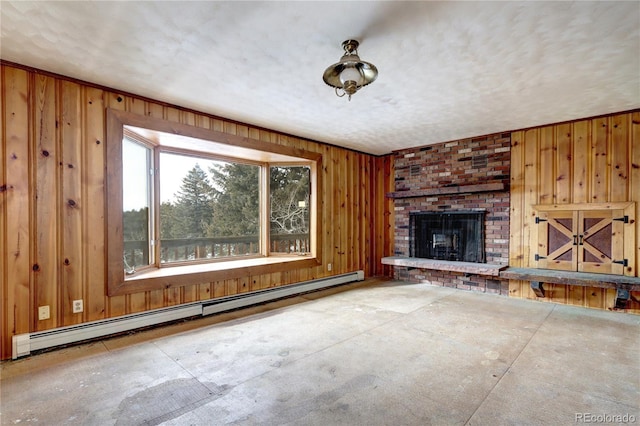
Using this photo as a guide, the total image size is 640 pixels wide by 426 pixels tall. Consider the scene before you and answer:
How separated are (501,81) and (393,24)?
1494mm

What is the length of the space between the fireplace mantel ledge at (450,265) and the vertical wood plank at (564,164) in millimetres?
1232

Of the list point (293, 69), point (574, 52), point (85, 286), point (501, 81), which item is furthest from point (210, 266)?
point (574, 52)

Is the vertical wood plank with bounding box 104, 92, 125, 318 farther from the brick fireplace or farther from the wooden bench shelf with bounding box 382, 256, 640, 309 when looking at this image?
the wooden bench shelf with bounding box 382, 256, 640, 309

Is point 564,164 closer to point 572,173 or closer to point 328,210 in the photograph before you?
point 572,173

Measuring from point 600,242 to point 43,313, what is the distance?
6.12 metres

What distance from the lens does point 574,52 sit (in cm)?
236

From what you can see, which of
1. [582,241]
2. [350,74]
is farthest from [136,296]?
[582,241]

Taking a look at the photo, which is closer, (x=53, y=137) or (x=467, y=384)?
(x=467, y=384)

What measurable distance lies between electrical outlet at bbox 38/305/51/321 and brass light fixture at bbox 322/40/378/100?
10.1 ft

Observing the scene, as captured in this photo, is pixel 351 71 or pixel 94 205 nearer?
pixel 351 71

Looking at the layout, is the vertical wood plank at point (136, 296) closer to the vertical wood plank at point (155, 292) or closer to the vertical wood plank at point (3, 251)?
the vertical wood plank at point (155, 292)

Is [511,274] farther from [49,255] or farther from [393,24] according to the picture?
[49,255]

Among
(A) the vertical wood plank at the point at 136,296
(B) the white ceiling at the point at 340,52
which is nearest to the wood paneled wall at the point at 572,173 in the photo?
(B) the white ceiling at the point at 340,52

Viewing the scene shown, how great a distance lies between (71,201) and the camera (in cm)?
280
